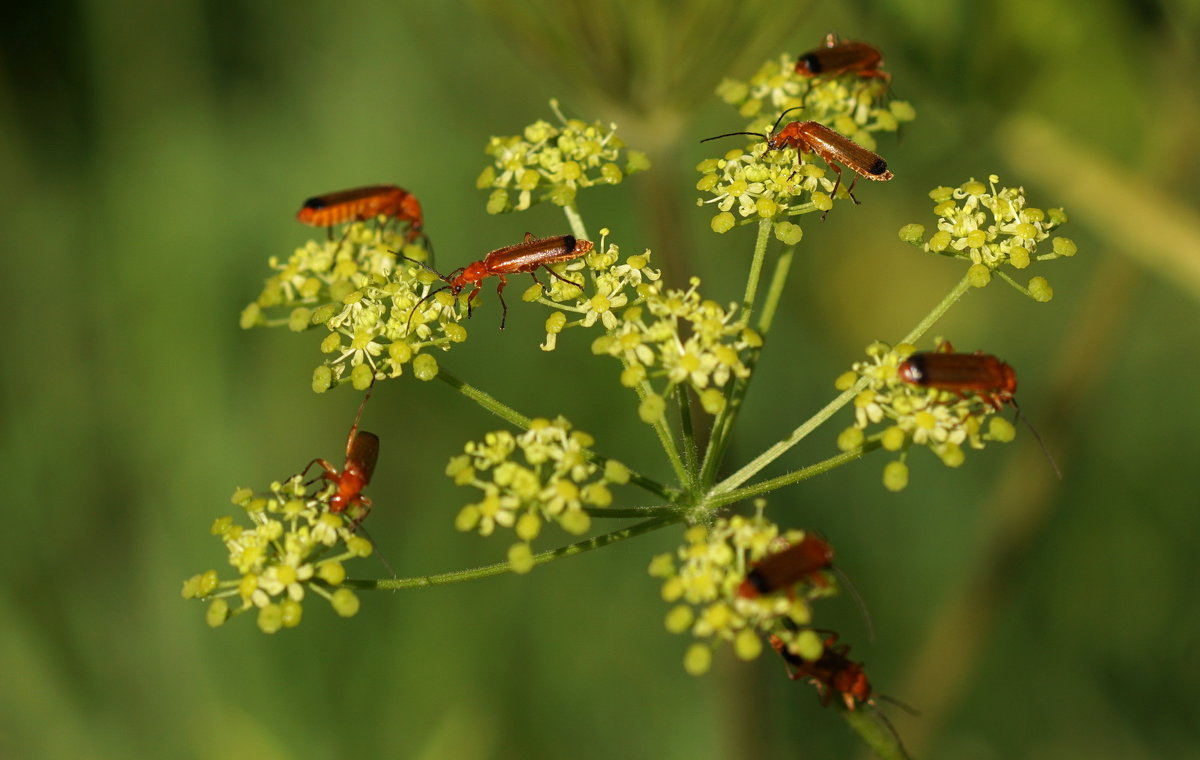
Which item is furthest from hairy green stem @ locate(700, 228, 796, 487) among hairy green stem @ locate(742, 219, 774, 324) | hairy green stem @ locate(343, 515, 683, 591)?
hairy green stem @ locate(343, 515, 683, 591)

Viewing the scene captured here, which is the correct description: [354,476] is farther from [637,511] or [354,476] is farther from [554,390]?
[554,390]

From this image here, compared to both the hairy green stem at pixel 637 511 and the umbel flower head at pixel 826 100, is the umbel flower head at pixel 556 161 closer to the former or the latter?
the umbel flower head at pixel 826 100

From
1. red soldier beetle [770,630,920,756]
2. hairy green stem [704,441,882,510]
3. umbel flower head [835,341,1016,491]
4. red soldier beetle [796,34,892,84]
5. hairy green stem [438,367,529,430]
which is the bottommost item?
red soldier beetle [770,630,920,756]

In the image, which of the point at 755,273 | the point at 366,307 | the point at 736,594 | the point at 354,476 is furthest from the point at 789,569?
the point at 366,307

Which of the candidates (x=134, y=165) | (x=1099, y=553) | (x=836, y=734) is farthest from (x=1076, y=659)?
(x=134, y=165)

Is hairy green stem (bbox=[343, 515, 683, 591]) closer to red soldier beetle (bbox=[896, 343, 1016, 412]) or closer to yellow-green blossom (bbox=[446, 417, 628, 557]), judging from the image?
yellow-green blossom (bbox=[446, 417, 628, 557])

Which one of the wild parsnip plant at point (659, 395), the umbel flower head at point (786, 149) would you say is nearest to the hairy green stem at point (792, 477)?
the wild parsnip plant at point (659, 395)

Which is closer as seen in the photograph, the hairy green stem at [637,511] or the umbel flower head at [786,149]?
the hairy green stem at [637,511]
